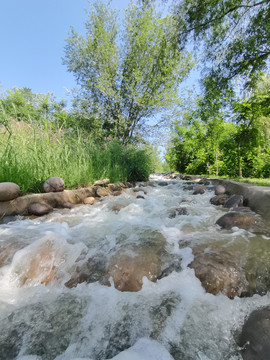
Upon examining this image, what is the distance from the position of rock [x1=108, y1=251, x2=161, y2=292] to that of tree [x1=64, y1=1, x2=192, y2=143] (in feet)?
34.1

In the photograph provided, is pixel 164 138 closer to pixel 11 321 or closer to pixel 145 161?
pixel 145 161

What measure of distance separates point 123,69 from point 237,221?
13.2m

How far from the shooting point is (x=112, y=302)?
908 millimetres

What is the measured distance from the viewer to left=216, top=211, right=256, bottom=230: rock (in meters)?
1.63

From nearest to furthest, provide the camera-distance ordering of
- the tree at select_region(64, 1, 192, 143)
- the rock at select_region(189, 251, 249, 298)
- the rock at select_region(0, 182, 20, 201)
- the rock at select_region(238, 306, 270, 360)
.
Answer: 1. the rock at select_region(238, 306, 270, 360)
2. the rock at select_region(189, 251, 249, 298)
3. the rock at select_region(0, 182, 20, 201)
4. the tree at select_region(64, 1, 192, 143)

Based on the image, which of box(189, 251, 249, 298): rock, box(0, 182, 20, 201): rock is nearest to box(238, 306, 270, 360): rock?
box(189, 251, 249, 298): rock

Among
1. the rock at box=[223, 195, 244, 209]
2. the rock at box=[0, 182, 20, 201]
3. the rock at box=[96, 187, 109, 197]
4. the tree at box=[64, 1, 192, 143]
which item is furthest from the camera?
the tree at box=[64, 1, 192, 143]

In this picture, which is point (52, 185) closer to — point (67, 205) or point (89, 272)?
point (67, 205)

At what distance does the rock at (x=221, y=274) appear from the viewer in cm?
94

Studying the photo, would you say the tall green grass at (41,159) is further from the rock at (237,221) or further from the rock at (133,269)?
the rock at (237,221)

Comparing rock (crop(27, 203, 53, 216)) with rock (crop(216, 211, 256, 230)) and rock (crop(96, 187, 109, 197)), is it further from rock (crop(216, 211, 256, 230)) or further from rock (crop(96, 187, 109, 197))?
rock (crop(216, 211, 256, 230))

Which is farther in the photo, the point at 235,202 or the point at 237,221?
the point at 235,202

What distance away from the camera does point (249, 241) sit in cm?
135

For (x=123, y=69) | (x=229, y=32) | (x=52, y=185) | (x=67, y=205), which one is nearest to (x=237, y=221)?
(x=67, y=205)
